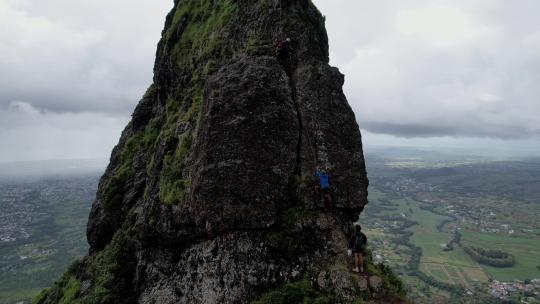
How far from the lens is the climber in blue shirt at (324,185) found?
17.9m

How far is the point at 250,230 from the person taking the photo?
17.6 meters

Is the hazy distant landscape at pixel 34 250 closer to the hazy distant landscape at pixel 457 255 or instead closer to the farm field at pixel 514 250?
the hazy distant landscape at pixel 457 255

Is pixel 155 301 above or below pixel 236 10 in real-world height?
below

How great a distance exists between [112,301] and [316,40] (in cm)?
1968

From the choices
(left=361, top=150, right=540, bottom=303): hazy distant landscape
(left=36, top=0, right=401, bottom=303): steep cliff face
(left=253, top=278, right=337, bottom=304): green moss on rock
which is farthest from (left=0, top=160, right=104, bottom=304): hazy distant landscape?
(left=253, top=278, right=337, bottom=304): green moss on rock

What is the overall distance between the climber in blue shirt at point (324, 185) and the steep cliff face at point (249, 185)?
44 centimetres

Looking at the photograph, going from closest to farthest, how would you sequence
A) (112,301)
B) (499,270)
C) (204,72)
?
(112,301) → (204,72) → (499,270)

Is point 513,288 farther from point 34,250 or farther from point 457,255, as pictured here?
point 34,250

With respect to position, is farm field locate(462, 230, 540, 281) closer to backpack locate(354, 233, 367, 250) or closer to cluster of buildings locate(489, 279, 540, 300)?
→ cluster of buildings locate(489, 279, 540, 300)

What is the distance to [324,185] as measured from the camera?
1791 centimetres

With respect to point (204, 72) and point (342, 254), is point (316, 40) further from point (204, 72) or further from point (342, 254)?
point (342, 254)

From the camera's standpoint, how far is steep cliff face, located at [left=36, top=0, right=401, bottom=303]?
17078 mm

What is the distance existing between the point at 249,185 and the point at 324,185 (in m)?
3.67

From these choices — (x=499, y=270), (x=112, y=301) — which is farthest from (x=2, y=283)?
(x=499, y=270)
